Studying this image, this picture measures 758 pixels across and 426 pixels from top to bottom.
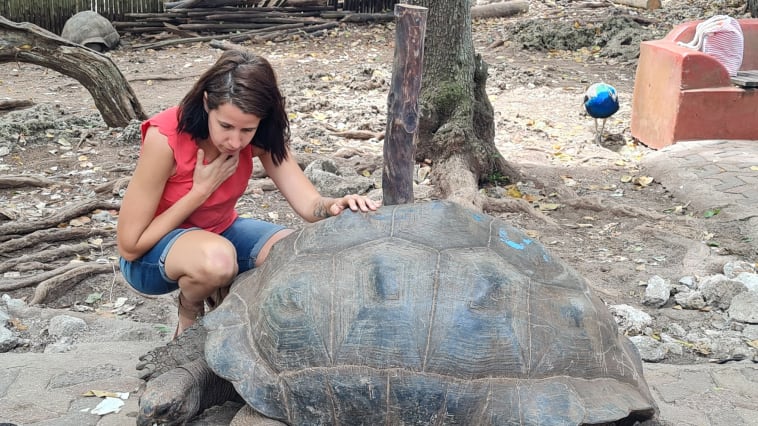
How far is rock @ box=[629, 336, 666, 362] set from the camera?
3.65 meters

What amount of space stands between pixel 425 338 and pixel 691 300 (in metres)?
2.43

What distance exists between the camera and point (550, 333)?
254cm

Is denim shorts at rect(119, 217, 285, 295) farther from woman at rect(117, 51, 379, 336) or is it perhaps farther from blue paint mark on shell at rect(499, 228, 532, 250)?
blue paint mark on shell at rect(499, 228, 532, 250)

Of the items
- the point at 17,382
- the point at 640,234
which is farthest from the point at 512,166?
the point at 17,382

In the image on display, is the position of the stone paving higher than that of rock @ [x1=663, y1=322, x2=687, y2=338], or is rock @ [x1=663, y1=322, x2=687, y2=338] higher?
the stone paving

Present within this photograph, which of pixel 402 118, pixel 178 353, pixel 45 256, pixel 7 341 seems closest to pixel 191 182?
pixel 178 353

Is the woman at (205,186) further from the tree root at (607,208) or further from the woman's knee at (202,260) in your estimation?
the tree root at (607,208)

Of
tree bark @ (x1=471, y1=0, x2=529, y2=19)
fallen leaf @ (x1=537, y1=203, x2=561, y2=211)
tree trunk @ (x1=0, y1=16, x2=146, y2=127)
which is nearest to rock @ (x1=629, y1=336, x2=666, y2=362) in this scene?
fallen leaf @ (x1=537, y1=203, x2=561, y2=211)

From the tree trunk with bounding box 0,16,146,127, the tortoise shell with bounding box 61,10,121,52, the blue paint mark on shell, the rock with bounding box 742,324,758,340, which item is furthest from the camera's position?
the tortoise shell with bounding box 61,10,121,52

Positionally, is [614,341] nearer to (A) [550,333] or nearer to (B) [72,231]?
(A) [550,333]

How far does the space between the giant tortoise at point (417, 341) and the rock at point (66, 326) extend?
1.25 meters

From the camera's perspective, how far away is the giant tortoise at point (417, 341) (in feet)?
8.09

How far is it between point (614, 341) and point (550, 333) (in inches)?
12.7

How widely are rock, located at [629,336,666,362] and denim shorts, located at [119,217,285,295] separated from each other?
1831 millimetres
